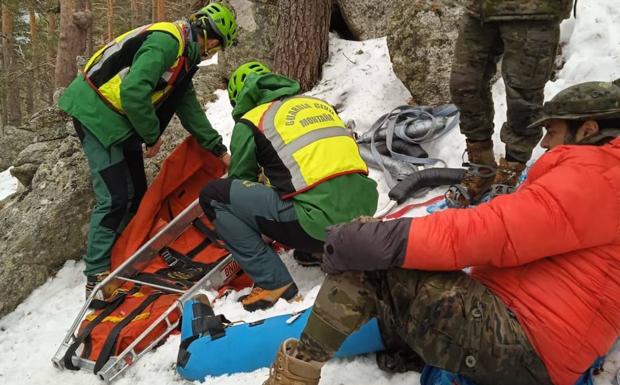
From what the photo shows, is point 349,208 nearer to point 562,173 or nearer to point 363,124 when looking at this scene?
point 562,173

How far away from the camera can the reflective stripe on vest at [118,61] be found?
3660 mm

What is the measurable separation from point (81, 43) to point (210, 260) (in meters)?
7.80

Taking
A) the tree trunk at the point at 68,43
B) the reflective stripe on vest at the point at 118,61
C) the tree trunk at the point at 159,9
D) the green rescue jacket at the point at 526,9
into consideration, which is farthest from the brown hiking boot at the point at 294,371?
the tree trunk at the point at 159,9

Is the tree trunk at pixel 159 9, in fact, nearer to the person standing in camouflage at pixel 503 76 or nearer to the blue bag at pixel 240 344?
the person standing in camouflage at pixel 503 76

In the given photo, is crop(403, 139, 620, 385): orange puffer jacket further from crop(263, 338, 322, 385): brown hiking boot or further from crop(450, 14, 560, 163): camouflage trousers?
crop(450, 14, 560, 163): camouflage trousers

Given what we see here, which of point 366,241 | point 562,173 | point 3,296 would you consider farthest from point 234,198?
point 3,296

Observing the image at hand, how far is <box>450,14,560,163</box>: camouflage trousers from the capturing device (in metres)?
2.92

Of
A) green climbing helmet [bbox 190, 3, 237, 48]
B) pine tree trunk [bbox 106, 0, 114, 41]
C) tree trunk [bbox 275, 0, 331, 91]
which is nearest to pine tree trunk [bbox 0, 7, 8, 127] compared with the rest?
pine tree trunk [bbox 106, 0, 114, 41]

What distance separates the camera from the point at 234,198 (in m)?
3.15

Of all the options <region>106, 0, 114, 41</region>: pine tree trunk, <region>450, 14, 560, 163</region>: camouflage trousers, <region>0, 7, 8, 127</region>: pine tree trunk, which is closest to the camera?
<region>450, 14, 560, 163</region>: camouflage trousers

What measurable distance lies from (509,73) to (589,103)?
131 centimetres

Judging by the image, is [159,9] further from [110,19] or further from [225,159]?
[225,159]

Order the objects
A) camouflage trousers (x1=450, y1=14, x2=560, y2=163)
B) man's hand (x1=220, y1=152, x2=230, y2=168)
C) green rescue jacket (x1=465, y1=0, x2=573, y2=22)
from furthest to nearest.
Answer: man's hand (x1=220, y1=152, x2=230, y2=168), camouflage trousers (x1=450, y1=14, x2=560, y2=163), green rescue jacket (x1=465, y1=0, x2=573, y2=22)

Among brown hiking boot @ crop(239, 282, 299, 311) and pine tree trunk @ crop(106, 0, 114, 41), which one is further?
pine tree trunk @ crop(106, 0, 114, 41)
